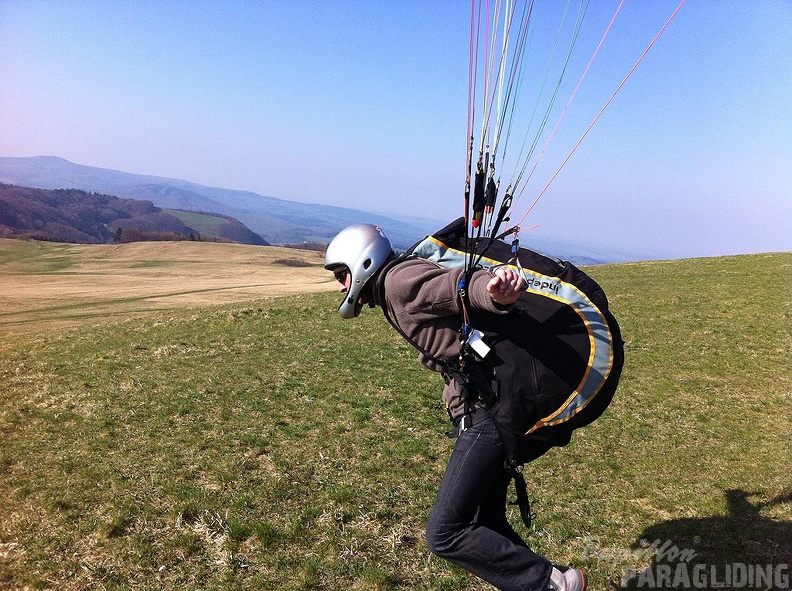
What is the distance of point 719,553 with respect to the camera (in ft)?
18.6

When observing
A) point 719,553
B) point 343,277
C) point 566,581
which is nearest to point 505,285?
point 343,277

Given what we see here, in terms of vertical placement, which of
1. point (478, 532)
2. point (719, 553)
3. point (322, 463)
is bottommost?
point (322, 463)

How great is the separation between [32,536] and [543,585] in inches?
216

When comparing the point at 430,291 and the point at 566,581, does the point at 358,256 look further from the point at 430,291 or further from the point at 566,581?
the point at 566,581

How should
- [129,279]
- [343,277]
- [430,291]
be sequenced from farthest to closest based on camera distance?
1. [129,279]
2. [343,277]
3. [430,291]

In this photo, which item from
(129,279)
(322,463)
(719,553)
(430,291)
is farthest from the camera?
(129,279)

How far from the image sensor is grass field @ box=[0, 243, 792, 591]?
548 centimetres

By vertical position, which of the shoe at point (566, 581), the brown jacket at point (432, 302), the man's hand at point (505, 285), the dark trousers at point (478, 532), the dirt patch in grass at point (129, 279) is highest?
the man's hand at point (505, 285)

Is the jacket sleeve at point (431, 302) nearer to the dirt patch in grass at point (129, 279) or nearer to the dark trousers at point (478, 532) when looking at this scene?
the dark trousers at point (478, 532)

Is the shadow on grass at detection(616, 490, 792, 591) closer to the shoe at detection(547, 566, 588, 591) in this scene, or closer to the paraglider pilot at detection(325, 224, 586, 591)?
the shoe at detection(547, 566, 588, 591)

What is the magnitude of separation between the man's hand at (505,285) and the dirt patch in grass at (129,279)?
30897 mm

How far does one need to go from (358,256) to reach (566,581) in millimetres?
2940

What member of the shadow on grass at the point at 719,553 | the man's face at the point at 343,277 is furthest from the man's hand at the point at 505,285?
the shadow on grass at the point at 719,553

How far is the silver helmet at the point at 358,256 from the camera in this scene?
4.31m
